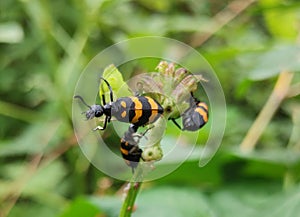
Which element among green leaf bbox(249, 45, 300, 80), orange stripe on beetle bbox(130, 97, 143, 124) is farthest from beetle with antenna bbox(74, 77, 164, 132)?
green leaf bbox(249, 45, 300, 80)

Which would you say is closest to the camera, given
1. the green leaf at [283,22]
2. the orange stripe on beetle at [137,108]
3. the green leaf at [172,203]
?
the orange stripe on beetle at [137,108]

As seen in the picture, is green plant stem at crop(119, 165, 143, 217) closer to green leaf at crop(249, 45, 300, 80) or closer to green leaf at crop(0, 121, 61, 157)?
green leaf at crop(249, 45, 300, 80)

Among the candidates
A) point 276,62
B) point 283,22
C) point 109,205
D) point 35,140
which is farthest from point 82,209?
point 283,22

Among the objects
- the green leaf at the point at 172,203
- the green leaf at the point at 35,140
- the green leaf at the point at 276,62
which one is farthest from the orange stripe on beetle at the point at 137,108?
the green leaf at the point at 35,140

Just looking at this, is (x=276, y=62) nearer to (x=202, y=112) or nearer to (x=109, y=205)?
(x=109, y=205)

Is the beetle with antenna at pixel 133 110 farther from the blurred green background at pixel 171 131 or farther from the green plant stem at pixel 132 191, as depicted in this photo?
the blurred green background at pixel 171 131

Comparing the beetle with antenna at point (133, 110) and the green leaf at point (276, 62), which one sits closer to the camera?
the beetle with antenna at point (133, 110)

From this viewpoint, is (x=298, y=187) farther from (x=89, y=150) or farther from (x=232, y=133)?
(x=232, y=133)
